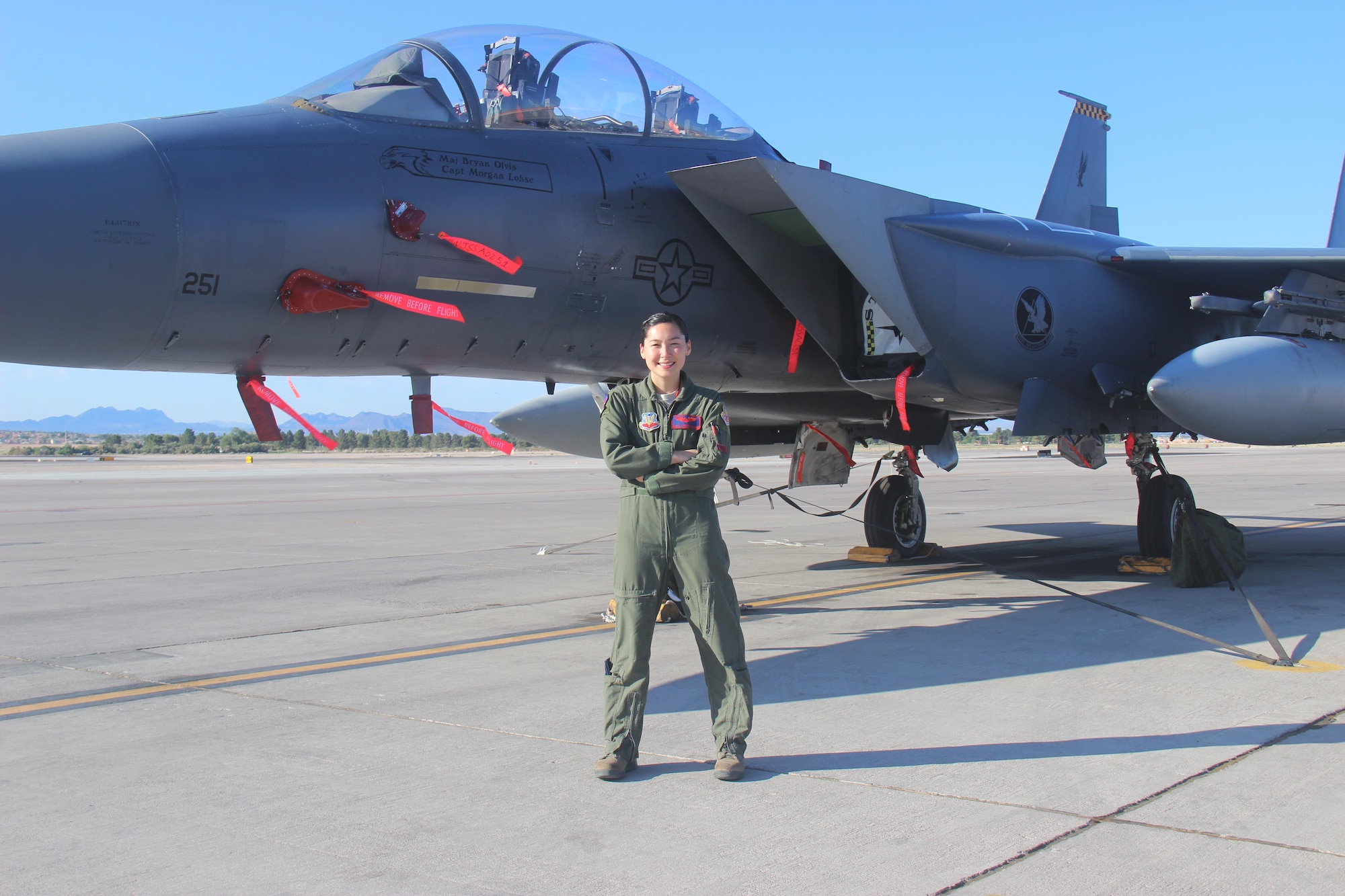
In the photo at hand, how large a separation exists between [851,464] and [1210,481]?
1877 cm

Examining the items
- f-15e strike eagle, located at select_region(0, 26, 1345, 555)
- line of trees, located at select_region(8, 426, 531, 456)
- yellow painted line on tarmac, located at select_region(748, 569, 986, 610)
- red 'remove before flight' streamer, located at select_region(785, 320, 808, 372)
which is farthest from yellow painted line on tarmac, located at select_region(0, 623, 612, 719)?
line of trees, located at select_region(8, 426, 531, 456)

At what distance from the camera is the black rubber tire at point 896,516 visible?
10430 millimetres

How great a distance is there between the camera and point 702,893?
2609 mm

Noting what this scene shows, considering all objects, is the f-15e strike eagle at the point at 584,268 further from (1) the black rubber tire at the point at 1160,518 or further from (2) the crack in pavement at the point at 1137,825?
(2) the crack in pavement at the point at 1137,825

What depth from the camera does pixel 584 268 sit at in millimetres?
5945

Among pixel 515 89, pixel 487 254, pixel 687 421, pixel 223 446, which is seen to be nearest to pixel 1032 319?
pixel 515 89

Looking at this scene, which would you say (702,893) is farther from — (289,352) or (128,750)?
(289,352)

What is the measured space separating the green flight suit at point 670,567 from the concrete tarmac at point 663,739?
24 cm

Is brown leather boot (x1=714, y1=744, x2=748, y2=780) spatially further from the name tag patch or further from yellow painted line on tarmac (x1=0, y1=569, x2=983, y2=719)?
yellow painted line on tarmac (x1=0, y1=569, x2=983, y2=719)

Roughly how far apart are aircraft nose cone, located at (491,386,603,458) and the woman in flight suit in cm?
640

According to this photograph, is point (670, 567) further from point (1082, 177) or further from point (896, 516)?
point (1082, 177)

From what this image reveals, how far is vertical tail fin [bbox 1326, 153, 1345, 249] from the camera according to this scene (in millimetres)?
11695

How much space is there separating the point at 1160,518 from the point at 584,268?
5741mm

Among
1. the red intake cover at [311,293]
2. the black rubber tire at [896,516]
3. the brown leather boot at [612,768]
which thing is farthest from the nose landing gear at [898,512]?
the brown leather boot at [612,768]
